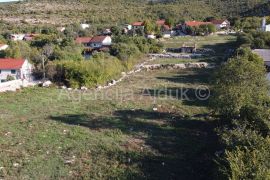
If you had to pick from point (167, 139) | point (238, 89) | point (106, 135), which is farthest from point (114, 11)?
point (167, 139)

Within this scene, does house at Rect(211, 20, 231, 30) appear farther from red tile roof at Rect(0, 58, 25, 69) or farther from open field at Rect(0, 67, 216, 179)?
open field at Rect(0, 67, 216, 179)

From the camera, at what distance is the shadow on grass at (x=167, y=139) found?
790 inches

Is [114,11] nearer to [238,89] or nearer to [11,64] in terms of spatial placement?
[11,64]

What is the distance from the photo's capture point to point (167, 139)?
80.6 feet

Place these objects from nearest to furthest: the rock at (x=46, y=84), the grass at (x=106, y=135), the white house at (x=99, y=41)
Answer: the grass at (x=106, y=135) → the rock at (x=46, y=84) → the white house at (x=99, y=41)

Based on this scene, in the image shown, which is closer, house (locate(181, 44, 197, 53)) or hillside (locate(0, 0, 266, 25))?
house (locate(181, 44, 197, 53))

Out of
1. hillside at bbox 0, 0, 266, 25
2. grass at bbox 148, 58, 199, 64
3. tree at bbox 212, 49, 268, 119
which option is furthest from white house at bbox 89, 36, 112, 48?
tree at bbox 212, 49, 268, 119

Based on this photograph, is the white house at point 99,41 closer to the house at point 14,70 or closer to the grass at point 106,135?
the house at point 14,70

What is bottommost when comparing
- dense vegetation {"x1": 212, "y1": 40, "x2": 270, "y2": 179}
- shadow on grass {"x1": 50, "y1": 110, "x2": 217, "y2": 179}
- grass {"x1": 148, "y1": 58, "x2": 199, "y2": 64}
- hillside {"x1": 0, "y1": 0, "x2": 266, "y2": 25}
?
shadow on grass {"x1": 50, "y1": 110, "x2": 217, "y2": 179}

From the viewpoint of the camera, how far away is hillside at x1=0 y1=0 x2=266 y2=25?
125 metres

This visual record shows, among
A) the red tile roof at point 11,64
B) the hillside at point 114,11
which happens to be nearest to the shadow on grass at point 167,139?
the red tile roof at point 11,64

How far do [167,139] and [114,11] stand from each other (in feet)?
389

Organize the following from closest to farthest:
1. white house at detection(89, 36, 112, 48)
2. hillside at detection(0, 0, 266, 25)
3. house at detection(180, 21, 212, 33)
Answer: white house at detection(89, 36, 112, 48) → house at detection(180, 21, 212, 33) → hillside at detection(0, 0, 266, 25)

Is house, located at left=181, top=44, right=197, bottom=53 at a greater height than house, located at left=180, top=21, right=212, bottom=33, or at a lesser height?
lesser
